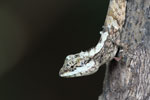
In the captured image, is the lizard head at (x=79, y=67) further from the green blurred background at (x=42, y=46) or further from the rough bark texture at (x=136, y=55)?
the green blurred background at (x=42, y=46)

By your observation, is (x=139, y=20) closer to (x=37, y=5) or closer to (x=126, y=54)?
(x=126, y=54)

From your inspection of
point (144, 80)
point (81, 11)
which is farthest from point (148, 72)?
point (81, 11)

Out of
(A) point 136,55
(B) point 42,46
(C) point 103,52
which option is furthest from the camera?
(B) point 42,46

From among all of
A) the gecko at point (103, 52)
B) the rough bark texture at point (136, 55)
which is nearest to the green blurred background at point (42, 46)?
the gecko at point (103, 52)

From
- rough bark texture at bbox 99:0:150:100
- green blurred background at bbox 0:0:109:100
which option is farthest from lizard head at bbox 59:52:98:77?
green blurred background at bbox 0:0:109:100

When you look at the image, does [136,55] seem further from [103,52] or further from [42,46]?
[42,46]

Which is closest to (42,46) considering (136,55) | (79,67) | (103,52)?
(79,67)
